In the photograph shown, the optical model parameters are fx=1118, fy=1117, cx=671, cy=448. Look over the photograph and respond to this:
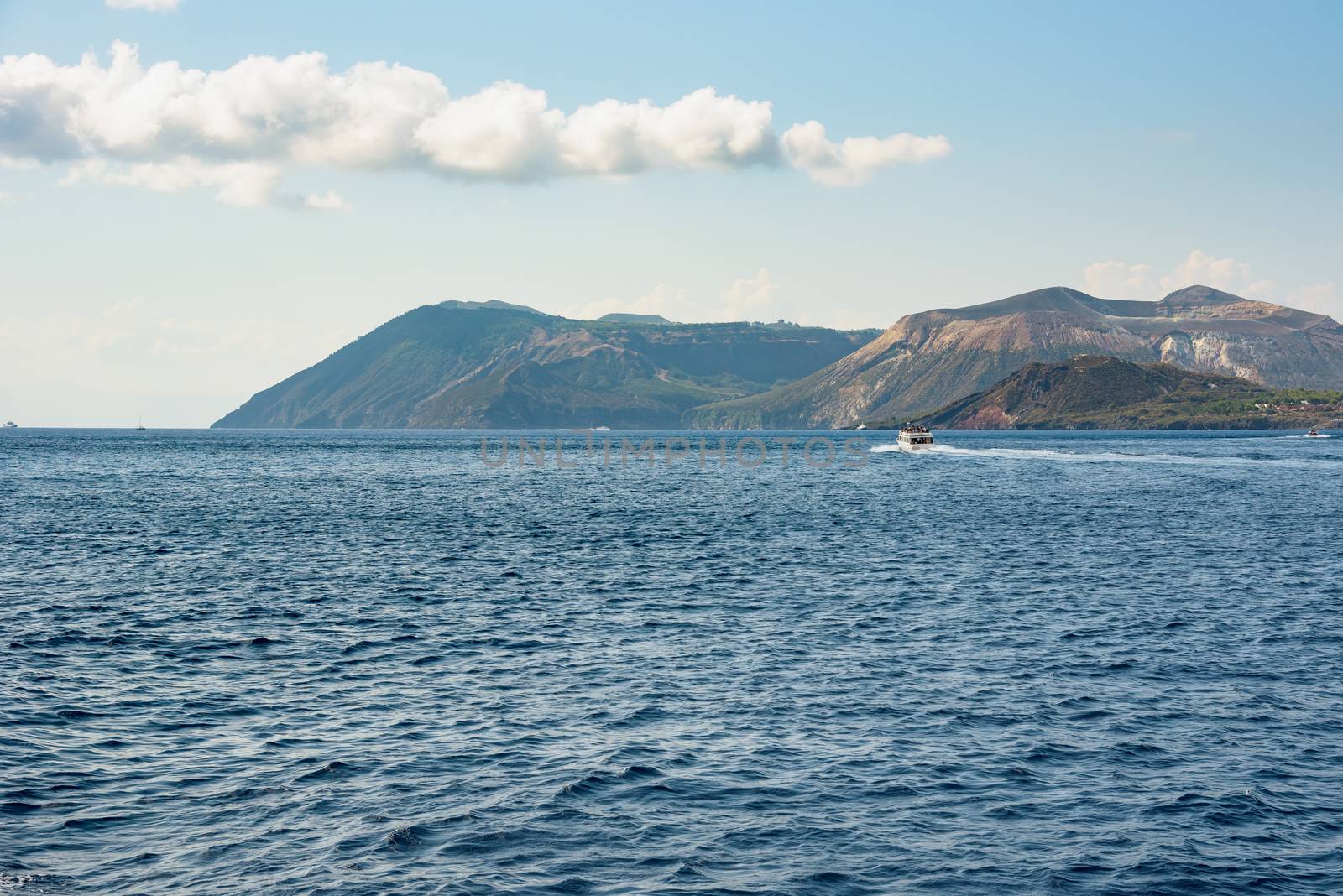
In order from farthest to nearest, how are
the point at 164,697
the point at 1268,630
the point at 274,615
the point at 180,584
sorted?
1. the point at 180,584
2. the point at 274,615
3. the point at 1268,630
4. the point at 164,697

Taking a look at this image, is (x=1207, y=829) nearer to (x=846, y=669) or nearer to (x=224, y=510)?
(x=846, y=669)

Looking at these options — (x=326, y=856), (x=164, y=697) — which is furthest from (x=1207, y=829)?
(x=164, y=697)

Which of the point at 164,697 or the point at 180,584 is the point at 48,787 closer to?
the point at 164,697

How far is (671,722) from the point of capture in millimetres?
33750

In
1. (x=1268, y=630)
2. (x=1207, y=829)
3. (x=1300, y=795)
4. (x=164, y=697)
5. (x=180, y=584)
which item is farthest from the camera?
(x=180, y=584)

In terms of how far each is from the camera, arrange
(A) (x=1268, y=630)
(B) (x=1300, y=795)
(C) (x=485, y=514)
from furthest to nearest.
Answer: (C) (x=485, y=514)
(A) (x=1268, y=630)
(B) (x=1300, y=795)

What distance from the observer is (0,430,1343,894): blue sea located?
2350 centimetres

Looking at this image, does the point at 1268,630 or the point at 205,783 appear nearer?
the point at 205,783

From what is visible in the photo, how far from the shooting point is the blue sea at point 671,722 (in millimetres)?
23500

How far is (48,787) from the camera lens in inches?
1086

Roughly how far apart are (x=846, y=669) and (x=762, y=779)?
1296cm

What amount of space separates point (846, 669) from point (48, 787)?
25439 millimetres

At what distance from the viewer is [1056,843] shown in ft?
80.2

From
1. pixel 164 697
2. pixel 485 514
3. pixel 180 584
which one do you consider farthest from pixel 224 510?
pixel 164 697
